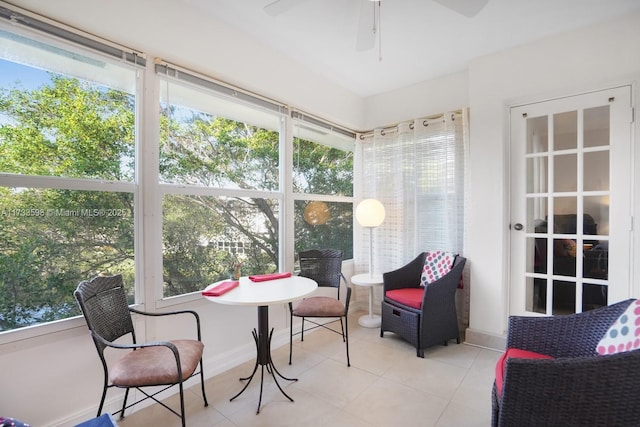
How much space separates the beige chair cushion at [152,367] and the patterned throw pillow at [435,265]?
2.26 metres

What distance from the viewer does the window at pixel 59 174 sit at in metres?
1.52

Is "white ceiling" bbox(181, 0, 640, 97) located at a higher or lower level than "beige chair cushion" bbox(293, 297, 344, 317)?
higher

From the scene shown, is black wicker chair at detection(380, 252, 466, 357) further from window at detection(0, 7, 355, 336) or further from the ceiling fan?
the ceiling fan

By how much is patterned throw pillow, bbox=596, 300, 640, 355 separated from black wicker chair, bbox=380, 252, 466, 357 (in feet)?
4.03

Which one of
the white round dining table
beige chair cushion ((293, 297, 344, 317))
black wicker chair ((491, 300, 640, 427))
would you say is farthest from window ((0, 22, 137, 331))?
black wicker chair ((491, 300, 640, 427))

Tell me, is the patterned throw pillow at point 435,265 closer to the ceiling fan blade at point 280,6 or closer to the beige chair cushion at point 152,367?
the beige chair cushion at point 152,367

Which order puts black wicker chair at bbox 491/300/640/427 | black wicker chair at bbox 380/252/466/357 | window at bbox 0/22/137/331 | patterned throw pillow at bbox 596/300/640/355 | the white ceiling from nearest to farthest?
black wicker chair at bbox 491/300/640/427 < patterned throw pillow at bbox 596/300/640/355 < window at bbox 0/22/137/331 < the white ceiling < black wicker chair at bbox 380/252/466/357

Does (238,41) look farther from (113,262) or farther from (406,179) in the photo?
(406,179)

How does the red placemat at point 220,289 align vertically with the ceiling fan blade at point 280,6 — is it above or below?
below

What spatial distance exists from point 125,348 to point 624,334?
2330 millimetres

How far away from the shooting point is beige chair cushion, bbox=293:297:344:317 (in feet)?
7.81

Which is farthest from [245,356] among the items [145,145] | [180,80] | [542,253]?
[542,253]

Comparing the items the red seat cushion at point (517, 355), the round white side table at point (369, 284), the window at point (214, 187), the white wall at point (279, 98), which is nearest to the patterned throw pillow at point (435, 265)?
the white wall at point (279, 98)

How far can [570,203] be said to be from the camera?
250 centimetres
